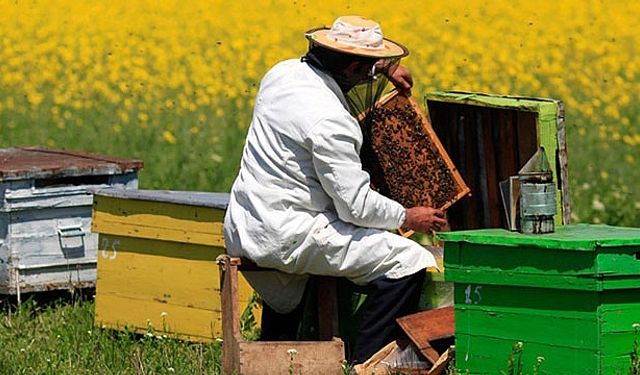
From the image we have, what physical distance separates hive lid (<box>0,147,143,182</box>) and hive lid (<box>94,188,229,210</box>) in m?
0.57

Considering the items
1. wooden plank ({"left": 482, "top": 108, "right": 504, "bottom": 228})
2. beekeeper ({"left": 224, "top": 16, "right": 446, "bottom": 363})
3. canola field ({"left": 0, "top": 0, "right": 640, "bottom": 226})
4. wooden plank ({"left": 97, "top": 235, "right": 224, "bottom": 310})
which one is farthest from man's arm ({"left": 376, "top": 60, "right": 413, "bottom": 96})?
canola field ({"left": 0, "top": 0, "right": 640, "bottom": 226})

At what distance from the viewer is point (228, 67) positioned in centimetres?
1080

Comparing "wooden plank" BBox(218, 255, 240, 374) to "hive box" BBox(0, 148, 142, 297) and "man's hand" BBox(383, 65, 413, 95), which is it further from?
"hive box" BBox(0, 148, 142, 297)

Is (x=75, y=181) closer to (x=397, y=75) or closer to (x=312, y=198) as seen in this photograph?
(x=397, y=75)

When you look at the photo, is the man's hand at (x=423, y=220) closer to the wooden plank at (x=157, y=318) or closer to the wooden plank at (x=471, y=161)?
the wooden plank at (x=471, y=161)

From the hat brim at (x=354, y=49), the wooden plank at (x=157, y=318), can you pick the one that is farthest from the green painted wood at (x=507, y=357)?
the wooden plank at (x=157, y=318)

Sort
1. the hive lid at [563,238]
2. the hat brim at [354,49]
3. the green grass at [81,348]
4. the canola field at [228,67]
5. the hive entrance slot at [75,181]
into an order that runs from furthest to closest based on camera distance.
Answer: the canola field at [228,67] → the hive entrance slot at [75,181] → the green grass at [81,348] → the hat brim at [354,49] → the hive lid at [563,238]

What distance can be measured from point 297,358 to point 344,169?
740 mm

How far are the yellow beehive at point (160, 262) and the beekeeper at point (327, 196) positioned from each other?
0.64 metres

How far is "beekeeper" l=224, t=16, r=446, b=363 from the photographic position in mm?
5332

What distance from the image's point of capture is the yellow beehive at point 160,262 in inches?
246

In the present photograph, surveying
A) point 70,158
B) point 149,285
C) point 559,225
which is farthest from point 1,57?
point 559,225

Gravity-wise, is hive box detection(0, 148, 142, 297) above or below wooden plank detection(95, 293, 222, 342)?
above

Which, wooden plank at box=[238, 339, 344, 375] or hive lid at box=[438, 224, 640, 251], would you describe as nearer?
hive lid at box=[438, 224, 640, 251]
